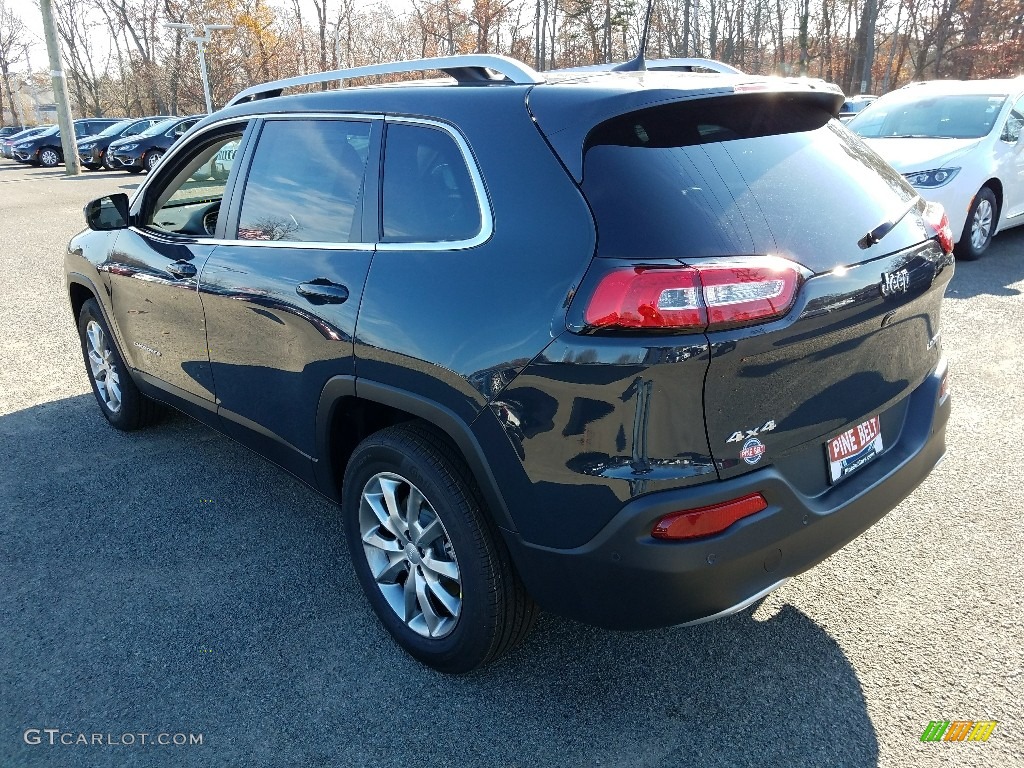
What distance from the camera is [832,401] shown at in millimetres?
2316

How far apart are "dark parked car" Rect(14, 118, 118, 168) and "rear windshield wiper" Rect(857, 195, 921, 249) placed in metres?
34.6

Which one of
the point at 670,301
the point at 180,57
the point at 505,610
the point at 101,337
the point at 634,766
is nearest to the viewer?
the point at 670,301

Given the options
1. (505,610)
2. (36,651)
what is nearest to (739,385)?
(505,610)

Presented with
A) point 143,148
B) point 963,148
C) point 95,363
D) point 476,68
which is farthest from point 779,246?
point 143,148

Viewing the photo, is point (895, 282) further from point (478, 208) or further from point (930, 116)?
point (930, 116)

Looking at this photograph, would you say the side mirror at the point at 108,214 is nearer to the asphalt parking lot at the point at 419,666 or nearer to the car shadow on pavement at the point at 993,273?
the asphalt parking lot at the point at 419,666

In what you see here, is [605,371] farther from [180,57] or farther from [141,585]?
[180,57]

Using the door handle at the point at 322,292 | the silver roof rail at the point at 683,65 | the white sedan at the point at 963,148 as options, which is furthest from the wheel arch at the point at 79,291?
the white sedan at the point at 963,148

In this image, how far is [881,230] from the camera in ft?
8.11

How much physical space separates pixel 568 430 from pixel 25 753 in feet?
6.29

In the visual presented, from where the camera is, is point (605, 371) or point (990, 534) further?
point (990, 534)

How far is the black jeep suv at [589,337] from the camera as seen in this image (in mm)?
2057

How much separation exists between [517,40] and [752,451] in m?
55.1

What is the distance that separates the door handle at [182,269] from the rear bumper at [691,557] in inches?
82.6
